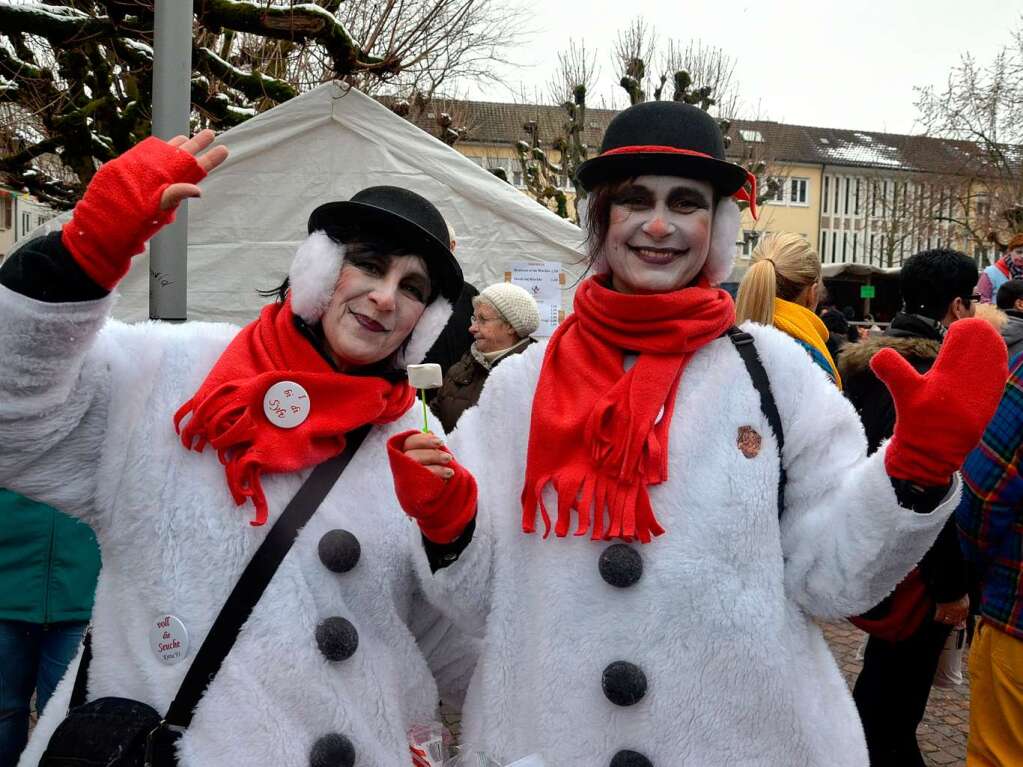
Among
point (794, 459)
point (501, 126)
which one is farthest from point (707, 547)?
point (501, 126)

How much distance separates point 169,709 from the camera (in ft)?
5.53

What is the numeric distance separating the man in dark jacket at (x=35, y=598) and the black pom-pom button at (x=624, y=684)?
77.1 inches

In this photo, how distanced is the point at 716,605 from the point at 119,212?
1283mm

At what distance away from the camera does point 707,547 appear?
174 cm

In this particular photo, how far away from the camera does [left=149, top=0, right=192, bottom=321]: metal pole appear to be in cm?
299

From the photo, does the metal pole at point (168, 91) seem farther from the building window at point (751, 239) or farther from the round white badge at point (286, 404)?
Result: the building window at point (751, 239)

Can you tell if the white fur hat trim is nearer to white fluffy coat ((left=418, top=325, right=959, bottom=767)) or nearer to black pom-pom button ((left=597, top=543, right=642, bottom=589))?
white fluffy coat ((left=418, top=325, right=959, bottom=767))

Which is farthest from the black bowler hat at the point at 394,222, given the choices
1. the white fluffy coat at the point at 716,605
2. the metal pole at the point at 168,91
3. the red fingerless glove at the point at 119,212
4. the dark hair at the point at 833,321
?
the dark hair at the point at 833,321

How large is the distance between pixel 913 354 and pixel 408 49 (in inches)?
180

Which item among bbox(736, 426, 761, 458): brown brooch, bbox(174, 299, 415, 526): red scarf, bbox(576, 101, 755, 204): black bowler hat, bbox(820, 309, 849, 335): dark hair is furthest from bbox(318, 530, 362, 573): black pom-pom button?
bbox(820, 309, 849, 335): dark hair

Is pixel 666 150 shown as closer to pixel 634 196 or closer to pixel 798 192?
pixel 634 196

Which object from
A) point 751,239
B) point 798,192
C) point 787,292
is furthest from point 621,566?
point 798,192

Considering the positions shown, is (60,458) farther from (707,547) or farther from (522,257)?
(522,257)

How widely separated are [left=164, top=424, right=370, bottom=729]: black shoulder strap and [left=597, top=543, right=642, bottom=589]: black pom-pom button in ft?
1.94
